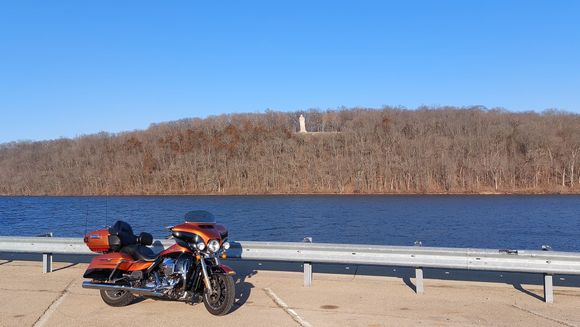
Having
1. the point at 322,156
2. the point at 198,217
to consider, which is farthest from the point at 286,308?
the point at 322,156

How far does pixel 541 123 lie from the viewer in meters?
113

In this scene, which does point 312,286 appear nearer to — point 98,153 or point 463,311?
point 463,311

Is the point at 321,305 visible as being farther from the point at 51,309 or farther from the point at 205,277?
the point at 51,309

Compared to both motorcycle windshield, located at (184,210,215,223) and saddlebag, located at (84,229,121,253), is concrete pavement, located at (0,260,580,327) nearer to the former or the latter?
saddlebag, located at (84,229,121,253)

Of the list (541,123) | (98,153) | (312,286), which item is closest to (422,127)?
(541,123)

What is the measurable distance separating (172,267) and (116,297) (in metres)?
1.04

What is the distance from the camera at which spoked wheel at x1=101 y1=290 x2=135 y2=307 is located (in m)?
7.50

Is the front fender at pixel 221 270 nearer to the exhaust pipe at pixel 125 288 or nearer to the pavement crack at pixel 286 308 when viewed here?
the exhaust pipe at pixel 125 288

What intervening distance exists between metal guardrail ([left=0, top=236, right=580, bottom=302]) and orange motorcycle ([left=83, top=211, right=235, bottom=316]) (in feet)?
5.11

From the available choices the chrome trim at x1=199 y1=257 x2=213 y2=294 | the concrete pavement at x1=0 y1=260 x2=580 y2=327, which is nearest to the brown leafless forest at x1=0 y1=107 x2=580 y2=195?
the concrete pavement at x1=0 y1=260 x2=580 y2=327

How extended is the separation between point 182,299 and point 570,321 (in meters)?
4.76

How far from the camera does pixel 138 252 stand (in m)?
7.83

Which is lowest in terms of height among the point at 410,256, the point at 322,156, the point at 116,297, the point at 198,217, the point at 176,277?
the point at 116,297

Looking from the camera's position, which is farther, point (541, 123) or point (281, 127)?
point (281, 127)
